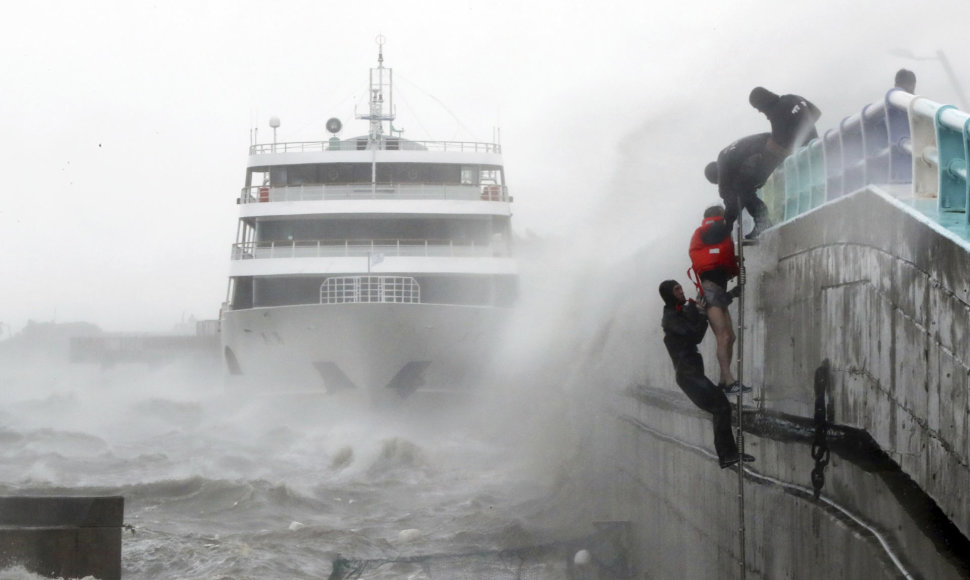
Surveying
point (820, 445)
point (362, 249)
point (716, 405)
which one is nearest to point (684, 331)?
point (716, 405)

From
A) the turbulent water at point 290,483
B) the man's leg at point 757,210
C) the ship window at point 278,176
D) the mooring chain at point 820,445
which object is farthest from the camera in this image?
the ship window at point 278,176

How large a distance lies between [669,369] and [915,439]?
6502 millimetres

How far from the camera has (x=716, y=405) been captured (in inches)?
277

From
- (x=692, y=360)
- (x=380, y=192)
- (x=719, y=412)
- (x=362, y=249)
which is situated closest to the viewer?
(x=719, y=412)

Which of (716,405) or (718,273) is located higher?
(718,273)

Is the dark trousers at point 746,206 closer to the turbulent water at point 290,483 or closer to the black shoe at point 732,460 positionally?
the black shoe at point 732,460

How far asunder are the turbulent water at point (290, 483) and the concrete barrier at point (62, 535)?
7.5 inches

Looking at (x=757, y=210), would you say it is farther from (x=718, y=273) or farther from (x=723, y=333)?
(x=723, y=333)

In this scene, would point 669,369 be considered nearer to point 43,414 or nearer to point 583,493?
point 583,493

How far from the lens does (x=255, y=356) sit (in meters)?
25.1

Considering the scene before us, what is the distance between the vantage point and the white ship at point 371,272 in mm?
23484

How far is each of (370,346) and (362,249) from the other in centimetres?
228

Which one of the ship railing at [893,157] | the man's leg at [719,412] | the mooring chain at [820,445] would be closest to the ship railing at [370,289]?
the ship railing at [893,157]

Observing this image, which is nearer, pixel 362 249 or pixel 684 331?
pixel 684 331
